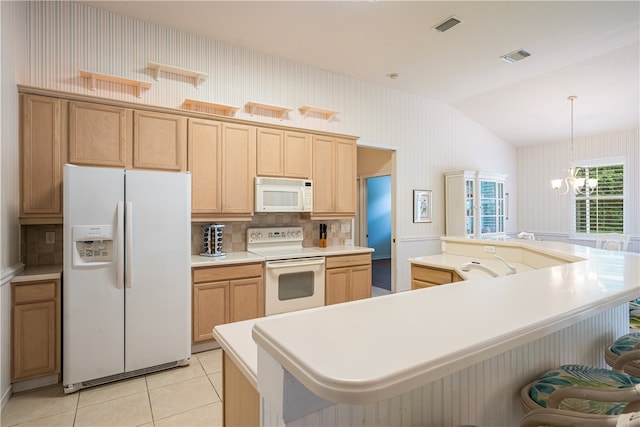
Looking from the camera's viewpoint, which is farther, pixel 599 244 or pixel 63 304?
pixel 599 244

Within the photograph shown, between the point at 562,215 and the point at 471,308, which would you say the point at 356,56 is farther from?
the point at 562,215

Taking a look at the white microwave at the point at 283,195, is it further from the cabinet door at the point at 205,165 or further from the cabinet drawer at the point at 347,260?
the cabinet drawer at the point at 347,260

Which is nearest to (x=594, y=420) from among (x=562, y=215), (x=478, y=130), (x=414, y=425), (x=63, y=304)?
(x=414, y=425)

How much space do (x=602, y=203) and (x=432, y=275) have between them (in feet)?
17.2

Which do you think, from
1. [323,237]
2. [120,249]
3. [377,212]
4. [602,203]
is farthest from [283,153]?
[602,203]

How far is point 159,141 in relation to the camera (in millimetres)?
3064

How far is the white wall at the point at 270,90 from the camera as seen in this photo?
2.97 metres

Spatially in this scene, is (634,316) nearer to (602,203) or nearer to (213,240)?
(213,240)

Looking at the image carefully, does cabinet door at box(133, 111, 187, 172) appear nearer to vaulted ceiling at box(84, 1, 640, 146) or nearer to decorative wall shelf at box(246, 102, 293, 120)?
decorative wall shelf at box(246, 102, 293, 120)

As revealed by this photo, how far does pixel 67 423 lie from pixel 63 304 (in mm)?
786

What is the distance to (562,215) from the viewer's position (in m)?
6.41

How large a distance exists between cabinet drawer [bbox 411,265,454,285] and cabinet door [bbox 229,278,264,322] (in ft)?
5.06

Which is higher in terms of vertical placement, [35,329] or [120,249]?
[120,249]

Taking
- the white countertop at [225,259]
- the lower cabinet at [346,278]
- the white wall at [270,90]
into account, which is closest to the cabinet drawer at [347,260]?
the lower cabinet at [346,278]
